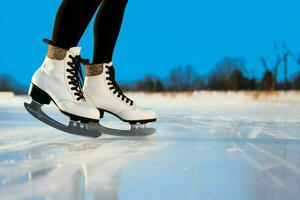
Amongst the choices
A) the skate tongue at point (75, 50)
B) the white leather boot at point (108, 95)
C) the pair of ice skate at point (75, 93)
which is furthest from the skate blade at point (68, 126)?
the skate tongue at point (75, 50)

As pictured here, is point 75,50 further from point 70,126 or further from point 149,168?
point 149,168

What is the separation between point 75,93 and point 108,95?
172 millimetres

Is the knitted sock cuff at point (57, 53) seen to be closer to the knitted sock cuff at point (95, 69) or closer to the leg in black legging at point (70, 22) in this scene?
the leg in black legging at point (70, 22)

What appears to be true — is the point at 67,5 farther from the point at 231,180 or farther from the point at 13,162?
the point at 231,180

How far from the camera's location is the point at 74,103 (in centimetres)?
159

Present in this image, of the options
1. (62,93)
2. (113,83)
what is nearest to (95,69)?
(113,83)

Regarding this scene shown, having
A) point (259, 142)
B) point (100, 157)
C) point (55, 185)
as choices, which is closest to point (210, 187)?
point (55, 185)

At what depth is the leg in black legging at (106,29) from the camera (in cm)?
174

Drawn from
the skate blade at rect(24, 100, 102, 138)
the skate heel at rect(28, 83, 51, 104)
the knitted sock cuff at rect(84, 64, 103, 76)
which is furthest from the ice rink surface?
the knitted sock cuff at rect(84, 64, 103, 76)

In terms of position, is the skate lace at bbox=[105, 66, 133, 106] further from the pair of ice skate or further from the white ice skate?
the white ice skate

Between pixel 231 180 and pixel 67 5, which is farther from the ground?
pixel 67 5

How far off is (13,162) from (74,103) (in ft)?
1.77

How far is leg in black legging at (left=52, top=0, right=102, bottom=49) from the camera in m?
1.60

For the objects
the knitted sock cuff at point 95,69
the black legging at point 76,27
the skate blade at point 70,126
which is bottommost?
the skate blade at point 70,126
